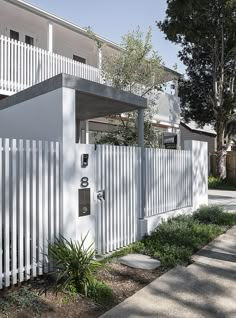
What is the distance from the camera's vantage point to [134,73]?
39.1 feet

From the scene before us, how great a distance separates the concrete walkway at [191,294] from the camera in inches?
148

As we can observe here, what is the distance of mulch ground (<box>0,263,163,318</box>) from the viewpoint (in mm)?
3709

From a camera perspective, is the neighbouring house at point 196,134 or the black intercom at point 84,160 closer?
the black intercom at point 84,160

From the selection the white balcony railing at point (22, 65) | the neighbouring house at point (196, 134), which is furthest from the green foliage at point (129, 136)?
the neighbouring house at point (196, 134)

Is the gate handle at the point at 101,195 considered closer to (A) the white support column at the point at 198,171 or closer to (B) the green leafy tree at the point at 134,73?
(A) the white support column at the point at 198,171

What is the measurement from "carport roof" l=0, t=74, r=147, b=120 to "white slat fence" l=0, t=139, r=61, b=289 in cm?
106

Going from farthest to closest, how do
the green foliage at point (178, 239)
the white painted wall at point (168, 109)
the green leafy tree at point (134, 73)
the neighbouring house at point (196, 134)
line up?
1. the neighbouring house at point (196, 134)
2. the white painted wall at point (168, 109)
3. the green leafy tree at point (134, 73)
4. the green foliage at point (178, 239)

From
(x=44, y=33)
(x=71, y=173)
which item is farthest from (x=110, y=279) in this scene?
(x=44, y=33)

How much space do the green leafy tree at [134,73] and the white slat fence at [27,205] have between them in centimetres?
769

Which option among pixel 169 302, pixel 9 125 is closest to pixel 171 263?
pixel 169 302

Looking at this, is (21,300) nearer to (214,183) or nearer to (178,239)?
(178,239)

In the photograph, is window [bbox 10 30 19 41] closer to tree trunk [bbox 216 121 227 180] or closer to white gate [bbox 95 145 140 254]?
white gate [bbox 95 145 140 254]

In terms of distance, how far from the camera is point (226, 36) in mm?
16922

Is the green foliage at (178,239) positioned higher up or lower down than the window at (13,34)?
lower down
